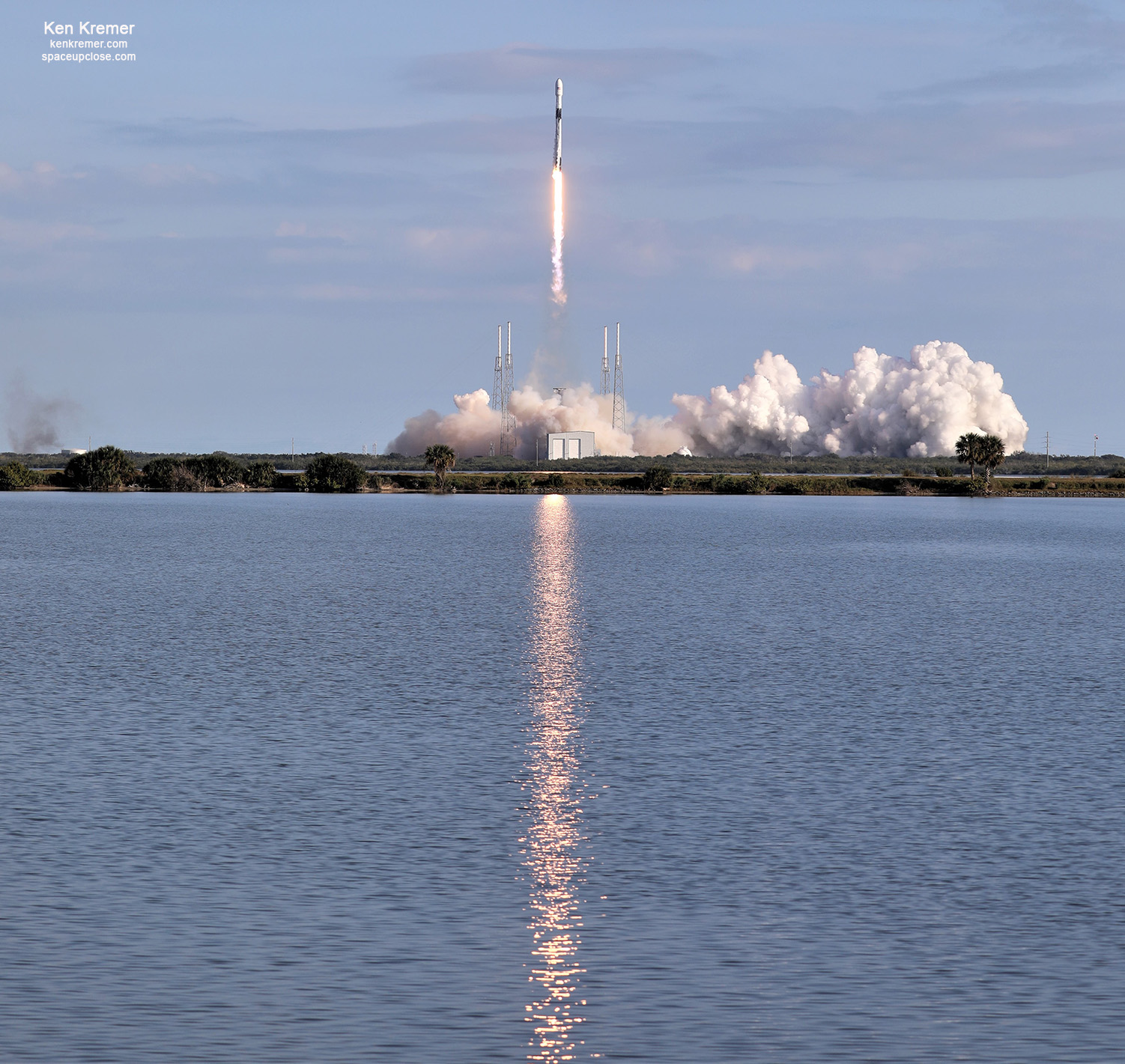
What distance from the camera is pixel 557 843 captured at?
80.2 ft

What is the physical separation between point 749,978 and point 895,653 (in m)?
36.2

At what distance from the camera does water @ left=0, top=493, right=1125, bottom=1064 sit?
1656 centimetres

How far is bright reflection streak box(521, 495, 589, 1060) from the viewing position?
16562mm

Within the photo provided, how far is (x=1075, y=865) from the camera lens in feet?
75.4

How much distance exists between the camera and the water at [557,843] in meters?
16.6

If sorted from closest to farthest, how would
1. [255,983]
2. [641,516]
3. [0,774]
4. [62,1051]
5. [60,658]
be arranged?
[62,1051], [255,983], [0,774], [60,658], [641,516]

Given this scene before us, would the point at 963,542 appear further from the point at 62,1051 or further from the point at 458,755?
the point at 62,1051

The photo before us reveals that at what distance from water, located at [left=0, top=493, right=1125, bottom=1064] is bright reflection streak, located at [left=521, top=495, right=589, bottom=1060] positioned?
0.08 metres

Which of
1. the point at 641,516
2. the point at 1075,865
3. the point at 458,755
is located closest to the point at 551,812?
the point at 458,755

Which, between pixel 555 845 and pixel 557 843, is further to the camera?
pixel 557 843

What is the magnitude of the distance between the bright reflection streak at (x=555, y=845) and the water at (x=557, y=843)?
0.27 feet

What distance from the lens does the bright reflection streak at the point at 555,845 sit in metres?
16.6

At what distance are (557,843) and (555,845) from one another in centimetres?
11

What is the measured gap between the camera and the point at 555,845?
2433 cm
